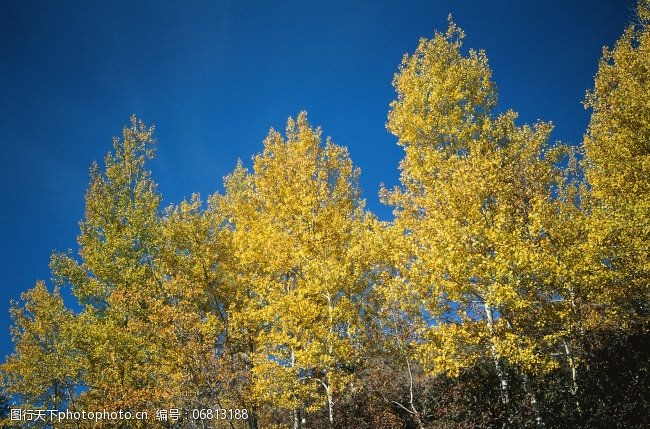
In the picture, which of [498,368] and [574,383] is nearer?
[498,368]

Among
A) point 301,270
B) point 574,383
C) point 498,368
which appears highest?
point 301,270

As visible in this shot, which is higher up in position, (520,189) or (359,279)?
(520,189)

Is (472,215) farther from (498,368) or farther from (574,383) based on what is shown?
(574,383)

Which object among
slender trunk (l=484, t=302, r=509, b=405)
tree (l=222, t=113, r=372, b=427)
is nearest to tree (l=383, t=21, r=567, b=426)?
slender trunk (l=484, t=302, r=509, b=405)

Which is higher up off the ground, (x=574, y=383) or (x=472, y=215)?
(x=472, y=215)

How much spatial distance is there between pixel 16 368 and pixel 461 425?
72.8 ft

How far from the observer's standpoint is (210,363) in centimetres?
1161

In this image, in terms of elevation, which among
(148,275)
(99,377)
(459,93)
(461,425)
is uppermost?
(459,93)

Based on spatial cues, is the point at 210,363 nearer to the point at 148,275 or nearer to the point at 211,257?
the point at 211,257

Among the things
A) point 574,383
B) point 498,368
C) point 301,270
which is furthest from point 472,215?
point 301,270

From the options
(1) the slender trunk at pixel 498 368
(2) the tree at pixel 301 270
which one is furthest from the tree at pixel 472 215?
(2) the tree at pixel 301 270

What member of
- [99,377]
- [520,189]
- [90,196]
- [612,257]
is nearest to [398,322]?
[520,189]

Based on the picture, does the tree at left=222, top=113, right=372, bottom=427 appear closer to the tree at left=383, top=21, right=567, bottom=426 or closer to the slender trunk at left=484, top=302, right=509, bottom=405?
the tree at left=383, top=21, right=567, bottom=426

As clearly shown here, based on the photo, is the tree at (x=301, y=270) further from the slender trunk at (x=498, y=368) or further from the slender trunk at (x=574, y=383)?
the slender trunk at (x=574, y=383)
